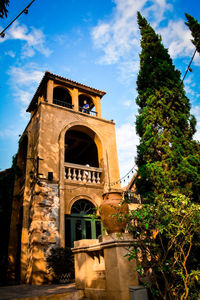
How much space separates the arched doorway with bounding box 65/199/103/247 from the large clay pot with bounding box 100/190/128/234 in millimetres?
4650

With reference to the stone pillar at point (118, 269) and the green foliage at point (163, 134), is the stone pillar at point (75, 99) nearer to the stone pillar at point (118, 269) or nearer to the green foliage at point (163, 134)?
the green foliage at point (163, 134)

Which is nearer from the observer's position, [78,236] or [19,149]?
[78,236]

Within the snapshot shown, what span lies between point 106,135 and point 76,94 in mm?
3338

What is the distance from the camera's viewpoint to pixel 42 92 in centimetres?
1419

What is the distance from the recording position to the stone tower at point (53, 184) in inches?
346

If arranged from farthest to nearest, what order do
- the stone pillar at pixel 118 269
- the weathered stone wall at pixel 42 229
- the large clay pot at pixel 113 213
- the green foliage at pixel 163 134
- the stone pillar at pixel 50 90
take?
the stone pillar at pixel 50 90 < the weathered stone wall at pixel 42 229 < the green foliage at pixel 163 134 < the large clay pot at pixel 113 213 < the stone pillar at pixel 118 269

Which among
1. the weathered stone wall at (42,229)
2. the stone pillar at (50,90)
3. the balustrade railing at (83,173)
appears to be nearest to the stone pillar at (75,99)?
the stone pillar at (50,90)

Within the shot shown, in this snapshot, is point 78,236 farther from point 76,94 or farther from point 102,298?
point 76,94

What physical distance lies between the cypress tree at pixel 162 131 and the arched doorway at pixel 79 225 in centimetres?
316

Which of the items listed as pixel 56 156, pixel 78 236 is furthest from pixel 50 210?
pixel 56 156

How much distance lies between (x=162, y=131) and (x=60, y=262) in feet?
21.4

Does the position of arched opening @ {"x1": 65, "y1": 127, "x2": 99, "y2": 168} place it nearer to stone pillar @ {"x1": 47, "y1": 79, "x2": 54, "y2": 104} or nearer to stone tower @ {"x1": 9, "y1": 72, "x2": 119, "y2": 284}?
stone tower @ {"x1": 9, "y1": 72, "x2": 119, "y2": 284}

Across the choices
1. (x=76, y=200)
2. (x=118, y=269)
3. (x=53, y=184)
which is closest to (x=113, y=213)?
(x=118, y=269)

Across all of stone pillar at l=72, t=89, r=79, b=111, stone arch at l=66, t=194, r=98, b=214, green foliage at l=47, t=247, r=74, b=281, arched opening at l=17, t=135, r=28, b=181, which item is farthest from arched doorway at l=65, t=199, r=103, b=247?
stone pillar at l=72, t=89, r=79, b=111
